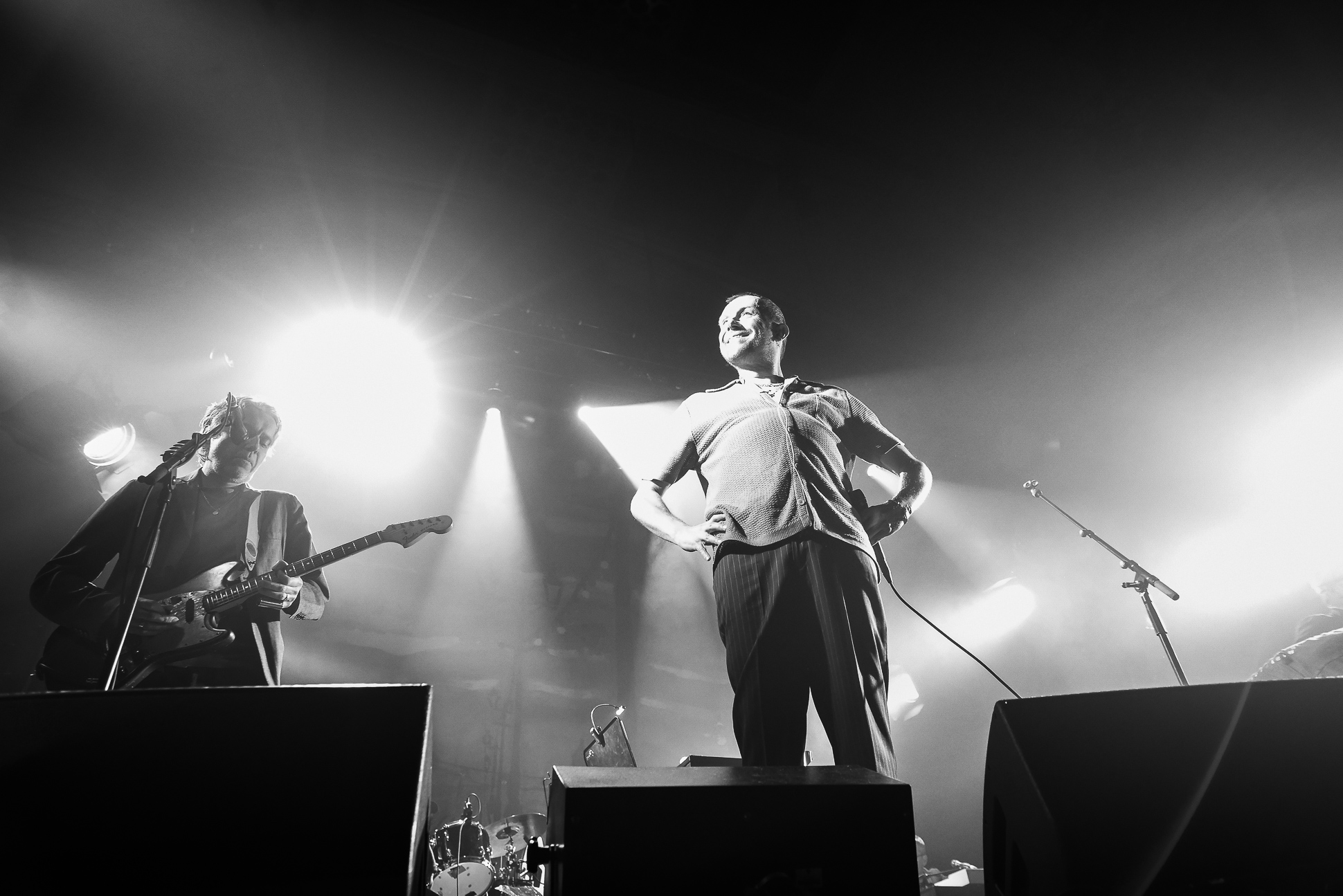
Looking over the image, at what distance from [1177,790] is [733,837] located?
0.72 meters

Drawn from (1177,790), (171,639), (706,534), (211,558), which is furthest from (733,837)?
(211,558)

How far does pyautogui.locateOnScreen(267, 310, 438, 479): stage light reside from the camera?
6777 millimetres

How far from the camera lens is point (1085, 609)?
6.93 meters

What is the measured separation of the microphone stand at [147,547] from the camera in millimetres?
2244

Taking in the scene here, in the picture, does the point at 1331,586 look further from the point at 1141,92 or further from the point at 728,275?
the point at 728,275

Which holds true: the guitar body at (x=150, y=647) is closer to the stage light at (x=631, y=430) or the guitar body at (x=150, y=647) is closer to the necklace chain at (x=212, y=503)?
the necklace chain at (x=212, y=503)

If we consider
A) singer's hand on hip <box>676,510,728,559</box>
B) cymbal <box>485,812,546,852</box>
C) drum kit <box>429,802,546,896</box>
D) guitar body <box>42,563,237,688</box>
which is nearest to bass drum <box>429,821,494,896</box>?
drum kit <box>429,802,546,896</box>

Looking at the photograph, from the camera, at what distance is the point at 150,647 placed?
2723mm

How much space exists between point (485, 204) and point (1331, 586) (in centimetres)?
778

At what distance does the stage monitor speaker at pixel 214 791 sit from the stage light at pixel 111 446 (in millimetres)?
6011

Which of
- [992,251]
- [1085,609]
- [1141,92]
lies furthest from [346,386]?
[1085,609]

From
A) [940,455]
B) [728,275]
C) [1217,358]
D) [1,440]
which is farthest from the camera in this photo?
[940,455]

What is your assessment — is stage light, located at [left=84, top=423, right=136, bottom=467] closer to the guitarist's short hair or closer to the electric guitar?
the guitarist's short hair

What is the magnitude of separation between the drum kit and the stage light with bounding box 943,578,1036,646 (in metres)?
4.97
